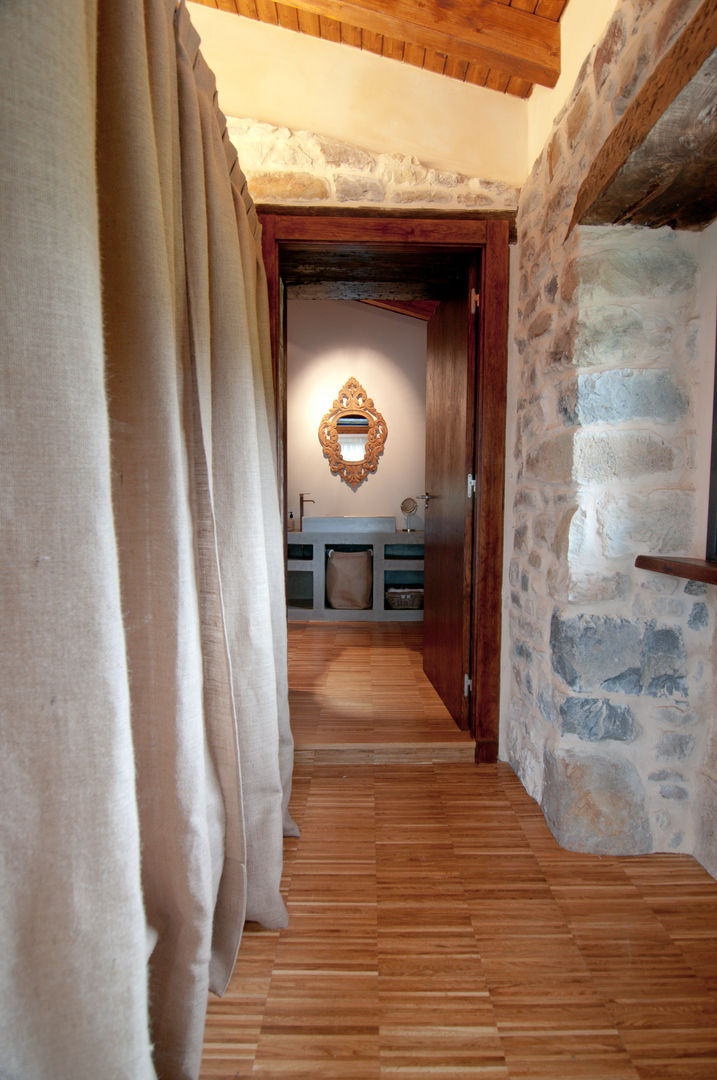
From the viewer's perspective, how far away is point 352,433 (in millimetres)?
5395

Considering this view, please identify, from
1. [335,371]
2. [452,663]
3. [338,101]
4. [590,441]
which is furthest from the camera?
[335,371]

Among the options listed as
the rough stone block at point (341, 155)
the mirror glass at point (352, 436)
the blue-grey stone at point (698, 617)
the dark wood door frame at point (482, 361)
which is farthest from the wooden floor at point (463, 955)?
the mirror glass at point (352, 436)

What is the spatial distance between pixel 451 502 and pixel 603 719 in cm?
127

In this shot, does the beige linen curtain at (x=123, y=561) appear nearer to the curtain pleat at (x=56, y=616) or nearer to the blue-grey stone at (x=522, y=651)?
the curtain pleat at (x=56, y=616)

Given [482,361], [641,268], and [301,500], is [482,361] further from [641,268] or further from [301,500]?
[301,500]

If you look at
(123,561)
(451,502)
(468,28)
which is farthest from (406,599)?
(123,561)

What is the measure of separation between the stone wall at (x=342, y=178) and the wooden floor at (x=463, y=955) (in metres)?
2.29

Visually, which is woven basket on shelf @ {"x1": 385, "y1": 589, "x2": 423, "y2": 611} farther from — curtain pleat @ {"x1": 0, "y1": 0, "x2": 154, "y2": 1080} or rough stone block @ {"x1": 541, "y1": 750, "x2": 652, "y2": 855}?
curtain pleat @ {"x1": 0, "y1": 0, "x2": 154, "y2": 1080}

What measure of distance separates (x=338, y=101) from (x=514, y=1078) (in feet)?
9.85

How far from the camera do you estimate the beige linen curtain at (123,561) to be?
2.27ft

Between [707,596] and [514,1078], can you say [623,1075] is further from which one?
[707,596]

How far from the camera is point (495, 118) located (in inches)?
91.0

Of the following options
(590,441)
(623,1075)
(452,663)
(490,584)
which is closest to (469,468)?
A: (490,584)

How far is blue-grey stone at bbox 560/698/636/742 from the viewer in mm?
1791
